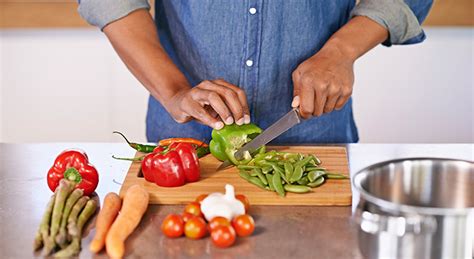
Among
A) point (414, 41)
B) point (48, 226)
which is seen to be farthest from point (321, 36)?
point (48, 226)

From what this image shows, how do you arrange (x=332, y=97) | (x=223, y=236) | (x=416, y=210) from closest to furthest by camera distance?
(x=416, y=210)
(x=223, y=236)
(x=332, y=97)

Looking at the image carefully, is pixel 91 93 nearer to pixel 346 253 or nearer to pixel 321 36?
pixel 321 36

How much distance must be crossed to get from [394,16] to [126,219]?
955 mm

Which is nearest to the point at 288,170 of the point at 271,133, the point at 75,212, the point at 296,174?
the point at 296,174

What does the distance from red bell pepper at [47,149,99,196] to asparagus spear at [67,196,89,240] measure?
0.07 m

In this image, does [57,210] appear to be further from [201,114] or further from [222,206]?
[201,114]

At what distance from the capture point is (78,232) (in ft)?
5.14

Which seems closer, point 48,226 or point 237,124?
point 48,226

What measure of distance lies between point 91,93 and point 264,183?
1.87 m

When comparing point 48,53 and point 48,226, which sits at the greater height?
point 48,226

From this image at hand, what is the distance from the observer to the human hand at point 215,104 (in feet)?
6.30

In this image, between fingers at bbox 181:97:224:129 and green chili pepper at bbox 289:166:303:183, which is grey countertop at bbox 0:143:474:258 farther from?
fingers at bbox 181:97:224:129

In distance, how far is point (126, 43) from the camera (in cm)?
216

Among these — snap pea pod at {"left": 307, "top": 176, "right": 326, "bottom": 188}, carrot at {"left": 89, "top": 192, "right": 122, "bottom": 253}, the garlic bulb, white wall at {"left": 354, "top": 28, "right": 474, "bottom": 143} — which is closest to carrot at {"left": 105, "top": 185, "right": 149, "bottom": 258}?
carrot at {"left": 89, "top": 192, "right": 122, "bottom": 253}
